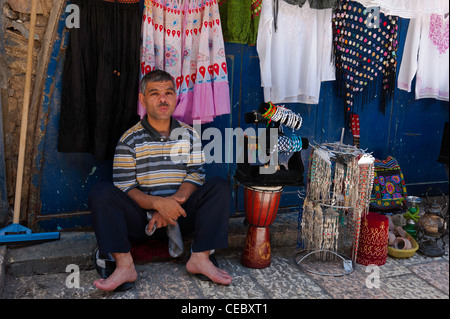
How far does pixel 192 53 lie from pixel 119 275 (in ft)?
5.65

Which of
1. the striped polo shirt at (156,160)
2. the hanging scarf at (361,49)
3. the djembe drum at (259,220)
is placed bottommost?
the djembe drum at (259,220)

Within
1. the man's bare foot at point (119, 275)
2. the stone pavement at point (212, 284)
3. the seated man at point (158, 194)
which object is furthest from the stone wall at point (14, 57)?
the man's bare foot at point (119, 275)

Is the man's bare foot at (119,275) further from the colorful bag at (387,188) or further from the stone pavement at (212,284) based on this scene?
the colorful bag at (387,188)

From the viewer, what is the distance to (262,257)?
9.27 ft

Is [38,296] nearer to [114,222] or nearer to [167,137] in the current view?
[114,222]

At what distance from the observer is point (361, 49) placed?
3.52 meters

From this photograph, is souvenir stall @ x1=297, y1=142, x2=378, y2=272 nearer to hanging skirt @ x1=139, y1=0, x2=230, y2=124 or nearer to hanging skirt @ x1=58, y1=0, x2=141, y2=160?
hanging skirt @ x1=139, y1=0, x2=230, y2=124

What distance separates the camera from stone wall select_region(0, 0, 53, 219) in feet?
8.86

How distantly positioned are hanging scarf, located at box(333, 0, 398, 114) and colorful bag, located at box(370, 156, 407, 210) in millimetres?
686

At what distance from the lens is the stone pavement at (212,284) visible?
242cm

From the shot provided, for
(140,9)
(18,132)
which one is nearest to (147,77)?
(140,9)

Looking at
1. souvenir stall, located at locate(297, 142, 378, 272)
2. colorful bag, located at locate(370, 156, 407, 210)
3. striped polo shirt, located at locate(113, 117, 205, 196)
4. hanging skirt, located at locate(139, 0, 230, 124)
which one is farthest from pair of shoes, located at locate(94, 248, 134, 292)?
colorful bag, located at locate(370, 156, 407, 210)

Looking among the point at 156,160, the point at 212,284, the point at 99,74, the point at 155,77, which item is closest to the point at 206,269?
the point at 212,284
